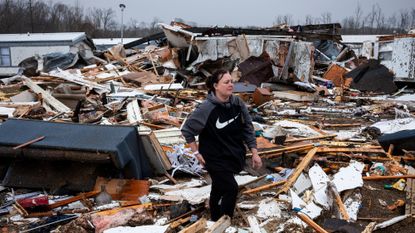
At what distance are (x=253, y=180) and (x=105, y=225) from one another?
2.10 meters

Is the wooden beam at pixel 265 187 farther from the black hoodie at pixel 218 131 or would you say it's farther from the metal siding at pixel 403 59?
the metal siding at pixel 403 59

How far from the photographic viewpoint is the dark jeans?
11.5 feet

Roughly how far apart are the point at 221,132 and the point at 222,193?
64 centimetres

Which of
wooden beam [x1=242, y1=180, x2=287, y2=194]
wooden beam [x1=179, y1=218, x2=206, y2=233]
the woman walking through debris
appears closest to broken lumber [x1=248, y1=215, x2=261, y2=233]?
the woman walking through debris

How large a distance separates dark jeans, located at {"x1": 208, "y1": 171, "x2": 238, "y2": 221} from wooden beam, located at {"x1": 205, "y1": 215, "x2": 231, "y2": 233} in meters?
0.13

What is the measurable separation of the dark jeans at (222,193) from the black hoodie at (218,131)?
8cm

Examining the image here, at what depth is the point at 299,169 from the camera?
17.0 ft

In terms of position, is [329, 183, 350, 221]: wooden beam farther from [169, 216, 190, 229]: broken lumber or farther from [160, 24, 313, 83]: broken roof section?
[160, 24, 313, 83]: broken roof section

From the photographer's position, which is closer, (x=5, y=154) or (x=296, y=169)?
(x=5, y=154)

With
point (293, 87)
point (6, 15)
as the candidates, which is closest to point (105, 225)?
point (293, 87)

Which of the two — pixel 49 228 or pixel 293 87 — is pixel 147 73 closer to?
pixel 293 87

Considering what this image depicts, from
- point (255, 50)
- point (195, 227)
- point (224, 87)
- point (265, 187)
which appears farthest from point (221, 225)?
point (255, 50)

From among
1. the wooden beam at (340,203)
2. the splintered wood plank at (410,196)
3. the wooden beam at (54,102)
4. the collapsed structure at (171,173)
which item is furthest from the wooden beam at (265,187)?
the wooden beam at (54,102)

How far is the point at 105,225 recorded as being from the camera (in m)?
3.79
